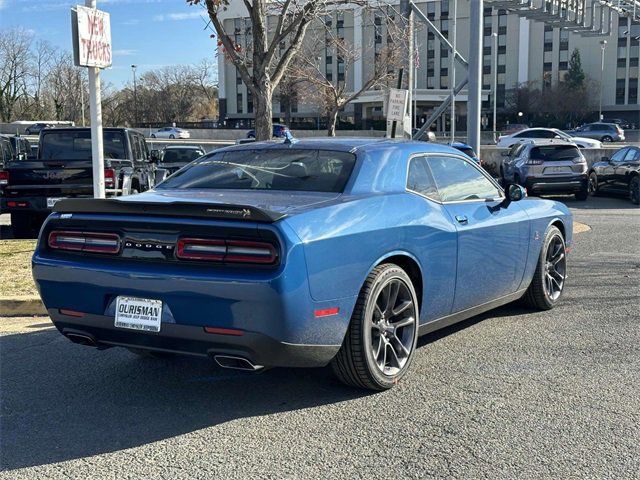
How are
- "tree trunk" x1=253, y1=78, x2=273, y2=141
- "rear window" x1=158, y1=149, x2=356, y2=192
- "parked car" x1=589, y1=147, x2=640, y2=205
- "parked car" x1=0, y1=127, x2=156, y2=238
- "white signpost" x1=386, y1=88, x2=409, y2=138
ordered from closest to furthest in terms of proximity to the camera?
"rear window" x1=158, y1=149, x2=356, y2=192, "parked car" x1=0, y1=127, x2=156, y2=238, "tree trunk" x1=253, y1=78, x2=273, y2=141, "white signpost" x1=386, y1=88, x2=409, y2=138, "parked car" x1=589, y1=147, x2=640, y2=205

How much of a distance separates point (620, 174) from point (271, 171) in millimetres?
16372

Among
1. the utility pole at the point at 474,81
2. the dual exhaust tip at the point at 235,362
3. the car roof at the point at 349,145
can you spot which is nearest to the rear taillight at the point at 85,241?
the dual exhaust tip at the point at 235,362

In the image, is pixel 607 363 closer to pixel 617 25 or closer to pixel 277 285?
pixel 277 285

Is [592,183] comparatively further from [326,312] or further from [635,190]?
[326,312]

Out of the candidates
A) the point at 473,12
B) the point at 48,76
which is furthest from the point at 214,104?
the point at 473,12

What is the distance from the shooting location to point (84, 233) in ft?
14.8

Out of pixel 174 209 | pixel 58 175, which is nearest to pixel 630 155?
pixel 58 175

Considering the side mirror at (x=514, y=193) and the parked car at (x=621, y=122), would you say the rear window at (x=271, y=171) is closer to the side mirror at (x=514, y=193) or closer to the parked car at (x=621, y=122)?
the side mirror at (x=514, y=193)

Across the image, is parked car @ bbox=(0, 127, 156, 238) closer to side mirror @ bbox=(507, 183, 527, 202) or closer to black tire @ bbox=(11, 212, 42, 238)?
black tire @ bbox=(11, 212, 42, 238)

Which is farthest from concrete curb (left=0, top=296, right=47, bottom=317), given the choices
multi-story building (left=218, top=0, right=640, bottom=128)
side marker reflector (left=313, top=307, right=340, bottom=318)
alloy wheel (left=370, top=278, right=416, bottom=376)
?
multi-story building (left=218, top=0, right=640, bottom=128)

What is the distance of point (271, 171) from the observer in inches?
209

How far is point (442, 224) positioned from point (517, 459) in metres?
1.94

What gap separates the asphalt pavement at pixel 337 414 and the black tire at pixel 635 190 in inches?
533

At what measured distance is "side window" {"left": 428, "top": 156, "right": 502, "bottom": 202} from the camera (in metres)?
5.63
